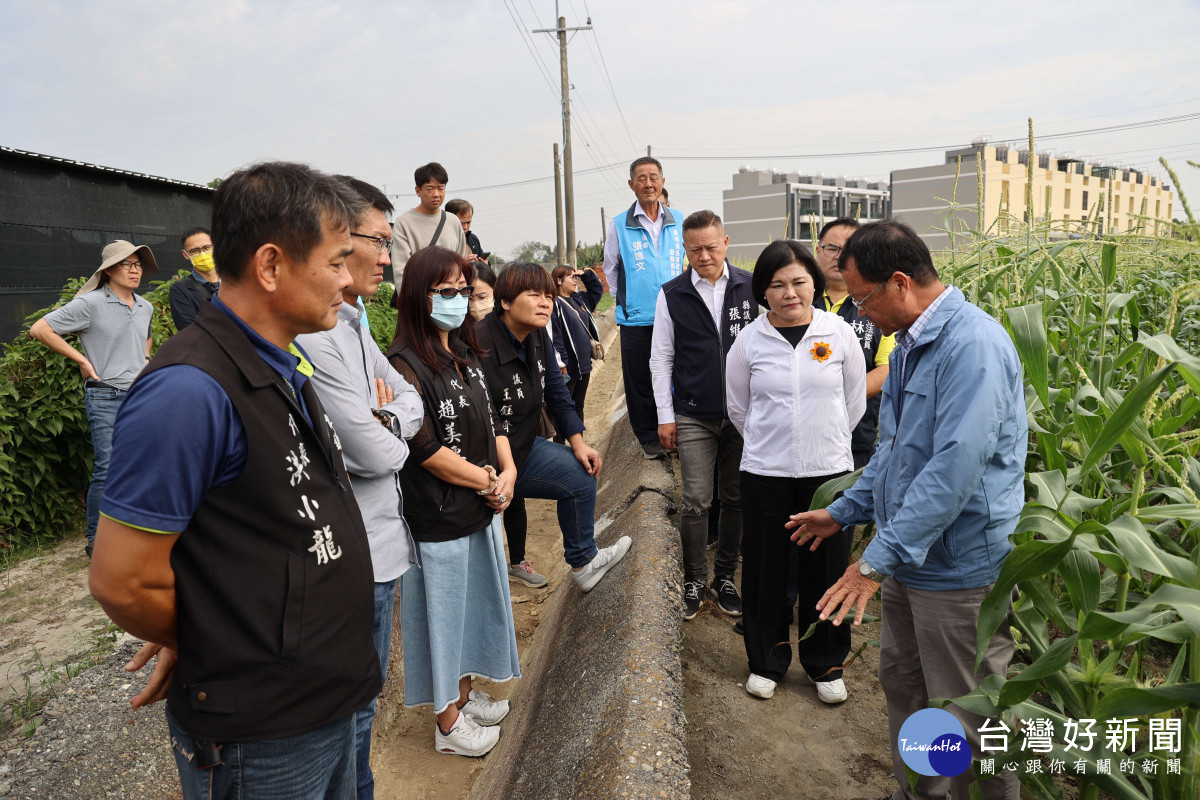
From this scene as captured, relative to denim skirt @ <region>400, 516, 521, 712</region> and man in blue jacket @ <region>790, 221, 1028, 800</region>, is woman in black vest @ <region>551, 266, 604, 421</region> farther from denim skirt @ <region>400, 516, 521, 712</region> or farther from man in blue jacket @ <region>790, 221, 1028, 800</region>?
man in blue jacket @ <region>790, 221, 1028, 800</region>

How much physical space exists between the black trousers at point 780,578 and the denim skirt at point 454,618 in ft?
3.47

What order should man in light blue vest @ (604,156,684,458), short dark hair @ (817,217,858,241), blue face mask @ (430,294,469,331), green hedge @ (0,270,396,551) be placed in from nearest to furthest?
blue face mask @ (430,294,469,331) < short dark hair @ (817,217,858,241) < man in light blue vest @ (604,156,684,458) < green hedge @ (0,270,396,551)

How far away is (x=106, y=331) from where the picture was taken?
4.58 metres

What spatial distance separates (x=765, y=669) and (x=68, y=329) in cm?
435

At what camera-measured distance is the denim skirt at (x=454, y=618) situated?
2833mm

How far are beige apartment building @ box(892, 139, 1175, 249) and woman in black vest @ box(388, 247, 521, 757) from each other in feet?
6.39

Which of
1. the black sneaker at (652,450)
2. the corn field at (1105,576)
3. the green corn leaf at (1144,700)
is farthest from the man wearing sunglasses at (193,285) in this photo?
the green corn leaf at (1144,700)

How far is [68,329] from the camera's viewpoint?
4.46 m

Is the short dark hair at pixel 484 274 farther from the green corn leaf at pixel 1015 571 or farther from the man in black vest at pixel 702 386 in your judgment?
the green corn leaf at pixel 1015 571

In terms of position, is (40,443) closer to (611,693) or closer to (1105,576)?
(611,693)

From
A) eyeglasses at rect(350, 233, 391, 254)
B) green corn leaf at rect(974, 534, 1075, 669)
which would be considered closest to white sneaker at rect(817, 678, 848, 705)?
green corn leaf at rect(974, 534, 1075, 669)

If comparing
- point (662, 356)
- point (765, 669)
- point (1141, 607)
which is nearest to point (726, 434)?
point (662, 356)

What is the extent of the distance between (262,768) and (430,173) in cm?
423

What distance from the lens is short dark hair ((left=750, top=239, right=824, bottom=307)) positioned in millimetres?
3096
